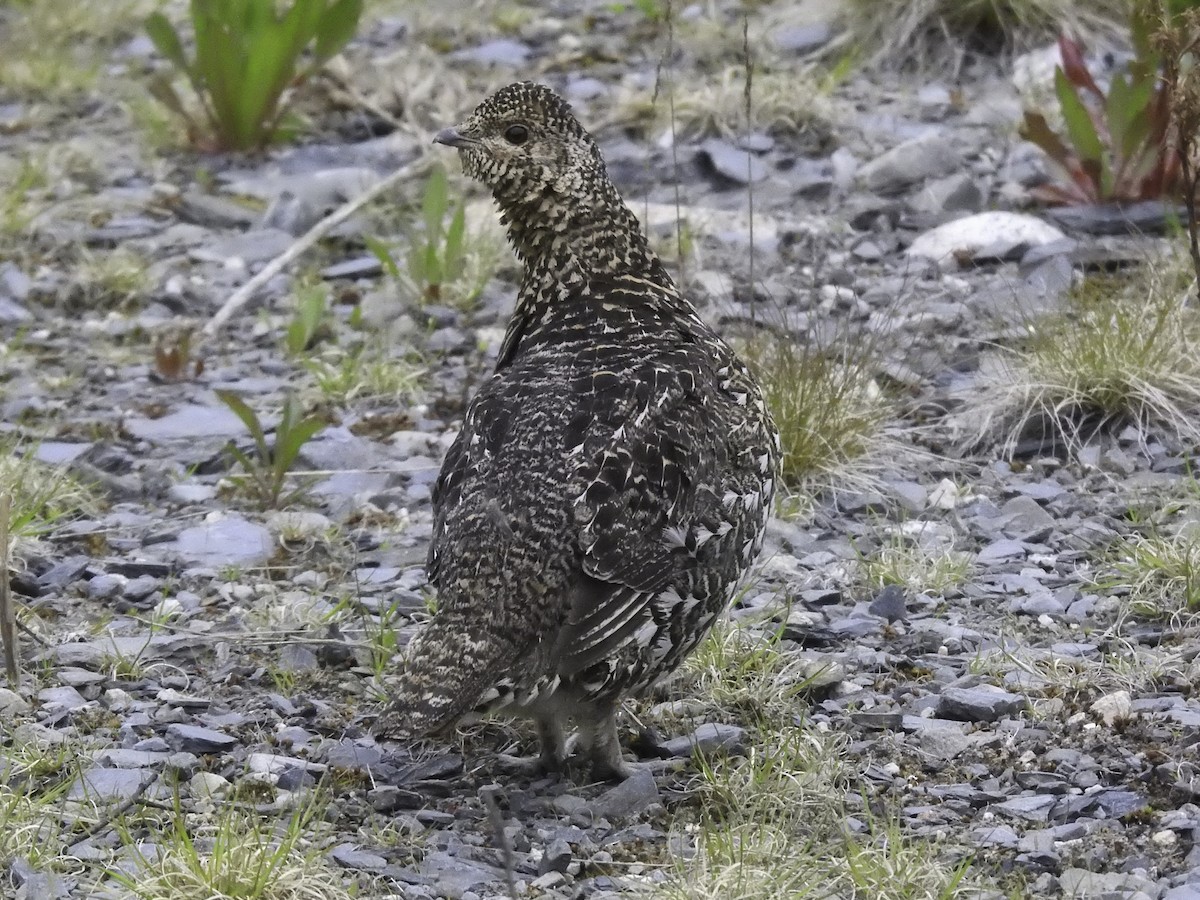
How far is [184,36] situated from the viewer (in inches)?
488

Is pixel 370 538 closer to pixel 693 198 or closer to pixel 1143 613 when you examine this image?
pixel 1143 613

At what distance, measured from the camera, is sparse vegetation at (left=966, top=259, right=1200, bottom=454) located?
6.75 metres

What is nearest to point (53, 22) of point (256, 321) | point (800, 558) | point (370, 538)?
point (256, 321)

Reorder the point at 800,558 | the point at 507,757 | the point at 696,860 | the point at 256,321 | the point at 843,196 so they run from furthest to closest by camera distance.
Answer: the point at 843,196 → the point at 256,321 → the point at 800,558 → the point at 507,757 → the point at 696,860

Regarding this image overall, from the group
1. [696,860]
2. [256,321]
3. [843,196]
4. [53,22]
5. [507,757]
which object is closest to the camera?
[696,860]

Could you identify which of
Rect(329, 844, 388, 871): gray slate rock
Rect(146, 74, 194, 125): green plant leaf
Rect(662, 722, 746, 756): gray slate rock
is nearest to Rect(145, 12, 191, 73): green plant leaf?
Rect(146, 74, 194, 125): green plant leaf

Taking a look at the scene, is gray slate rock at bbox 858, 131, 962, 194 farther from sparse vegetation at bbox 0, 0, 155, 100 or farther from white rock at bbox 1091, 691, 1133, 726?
sparse vegetation at bbox 0, 0, 155, 100

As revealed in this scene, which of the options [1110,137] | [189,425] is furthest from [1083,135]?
[189,425]

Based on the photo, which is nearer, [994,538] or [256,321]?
[994,538]

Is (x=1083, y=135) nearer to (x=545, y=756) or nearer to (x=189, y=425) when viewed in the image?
(x=189, y=425)

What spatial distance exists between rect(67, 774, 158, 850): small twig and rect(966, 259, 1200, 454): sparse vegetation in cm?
375

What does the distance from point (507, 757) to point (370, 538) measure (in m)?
1.67

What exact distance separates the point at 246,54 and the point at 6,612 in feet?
18.0

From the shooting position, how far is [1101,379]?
6.80m
